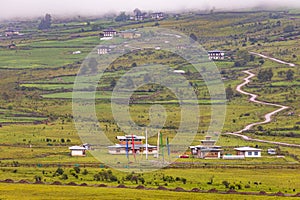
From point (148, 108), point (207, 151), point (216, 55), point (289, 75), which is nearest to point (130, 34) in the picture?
point (216, 55)

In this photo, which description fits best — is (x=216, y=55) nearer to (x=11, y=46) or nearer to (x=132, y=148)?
(x=11, y=46)

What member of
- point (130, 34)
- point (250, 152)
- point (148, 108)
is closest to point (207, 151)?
point (250, 152)

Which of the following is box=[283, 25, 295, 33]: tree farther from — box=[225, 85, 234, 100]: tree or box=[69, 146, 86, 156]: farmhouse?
box=[69, 146, 86, 156]: farmhouse

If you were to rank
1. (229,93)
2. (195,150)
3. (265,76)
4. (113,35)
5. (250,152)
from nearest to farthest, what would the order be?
(250,152), (195,150), (229,93), (265,76), (113,35)

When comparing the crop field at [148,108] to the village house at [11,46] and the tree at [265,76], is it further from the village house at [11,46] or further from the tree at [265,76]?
the village house at [11,46]

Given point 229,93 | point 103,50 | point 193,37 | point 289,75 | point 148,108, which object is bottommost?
point 229,93

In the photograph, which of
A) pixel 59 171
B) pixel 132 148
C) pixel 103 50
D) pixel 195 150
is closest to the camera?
pixel 59 171

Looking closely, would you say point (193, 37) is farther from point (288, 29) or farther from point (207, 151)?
point (207, 151)

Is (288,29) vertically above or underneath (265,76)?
above

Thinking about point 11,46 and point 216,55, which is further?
point 11,46
